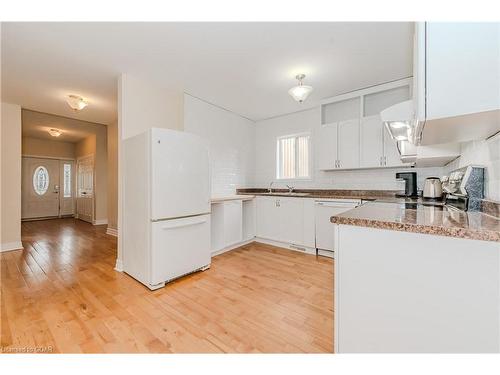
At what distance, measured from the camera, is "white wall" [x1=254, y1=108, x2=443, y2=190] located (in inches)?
129

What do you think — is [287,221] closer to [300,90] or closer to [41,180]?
[300,90]

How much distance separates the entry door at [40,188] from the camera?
21.0 feet

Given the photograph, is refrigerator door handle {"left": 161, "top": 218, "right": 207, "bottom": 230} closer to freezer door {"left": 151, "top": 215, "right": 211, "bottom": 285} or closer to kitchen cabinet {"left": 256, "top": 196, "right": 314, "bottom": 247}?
freezer door {"left": 151, "top": 215, "right": 211, "bottom": 285}

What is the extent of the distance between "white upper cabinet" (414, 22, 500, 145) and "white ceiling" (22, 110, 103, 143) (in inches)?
234

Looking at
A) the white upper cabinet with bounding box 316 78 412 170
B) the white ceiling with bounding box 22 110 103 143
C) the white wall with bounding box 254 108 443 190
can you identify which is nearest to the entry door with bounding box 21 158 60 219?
the white ceiling with bounding box 22 110 103 143

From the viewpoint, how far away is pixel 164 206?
227 centimetres

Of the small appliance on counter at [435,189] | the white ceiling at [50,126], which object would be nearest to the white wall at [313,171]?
the small appliance on counter at [435,189]

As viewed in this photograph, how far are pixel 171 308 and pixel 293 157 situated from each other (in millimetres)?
3317

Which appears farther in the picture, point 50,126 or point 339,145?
point 50,126

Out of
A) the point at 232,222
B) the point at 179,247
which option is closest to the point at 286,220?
the point at 232,222

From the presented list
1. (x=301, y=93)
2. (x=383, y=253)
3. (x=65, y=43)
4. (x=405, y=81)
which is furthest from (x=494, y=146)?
(x=65, y=43)

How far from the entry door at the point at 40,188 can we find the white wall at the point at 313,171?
659cm

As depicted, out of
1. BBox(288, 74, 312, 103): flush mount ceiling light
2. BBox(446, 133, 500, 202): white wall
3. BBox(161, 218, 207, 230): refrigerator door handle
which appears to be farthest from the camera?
BBox(288, 74, 312, 103): flush mount ceiling light

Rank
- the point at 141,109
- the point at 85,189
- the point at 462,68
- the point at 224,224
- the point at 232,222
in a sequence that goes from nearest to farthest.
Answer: the point at 462,68 → the point at 141,109 → the point at 224,224 → the point at 232,222 → the point at 85,189
